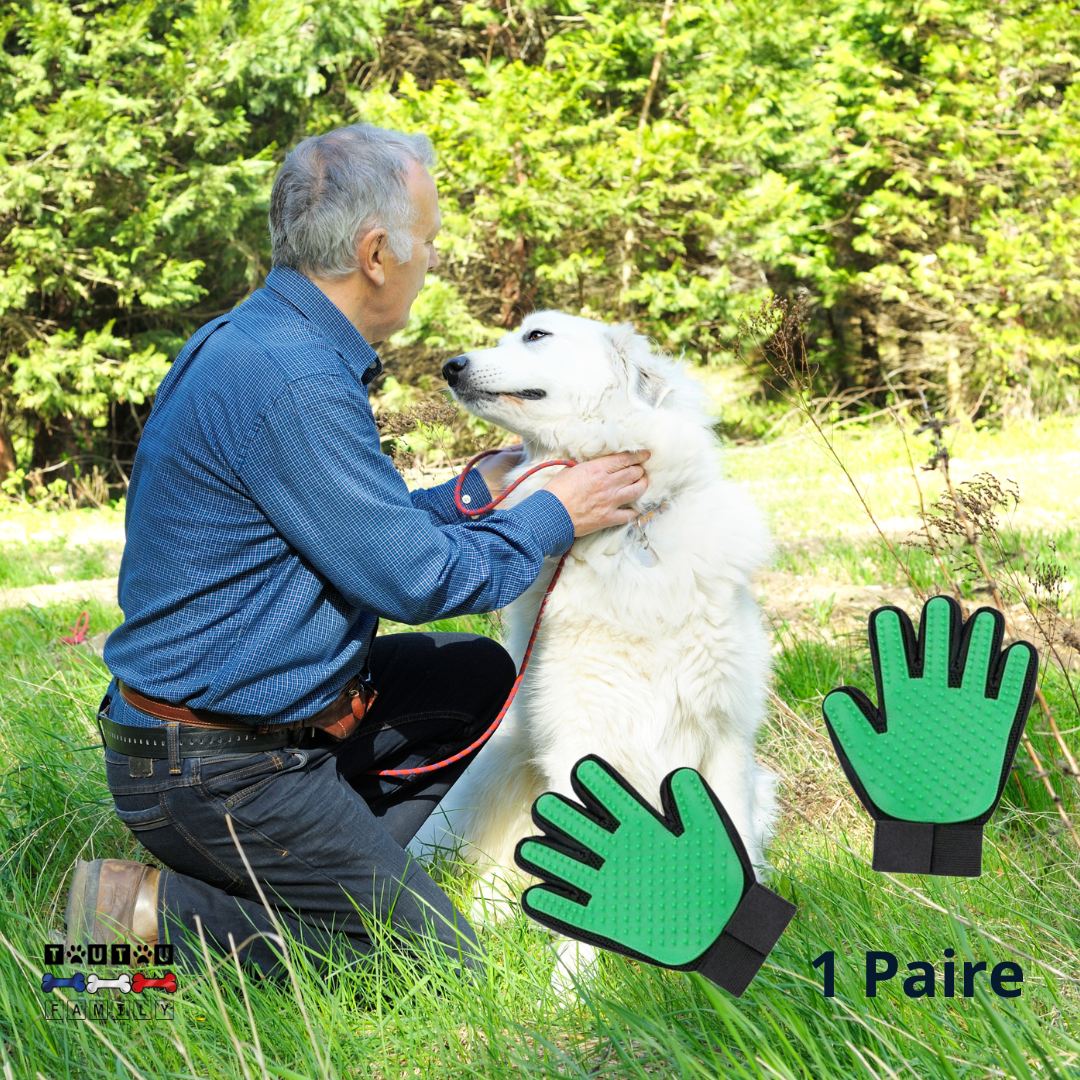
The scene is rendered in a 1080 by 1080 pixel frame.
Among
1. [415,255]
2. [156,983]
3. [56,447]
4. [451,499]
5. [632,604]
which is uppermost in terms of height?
[415,255]

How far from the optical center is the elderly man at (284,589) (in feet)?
6.69

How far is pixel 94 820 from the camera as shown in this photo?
8.87 feet

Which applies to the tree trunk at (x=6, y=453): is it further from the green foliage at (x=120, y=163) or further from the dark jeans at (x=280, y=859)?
the dark jeans at (x=280, y=859)

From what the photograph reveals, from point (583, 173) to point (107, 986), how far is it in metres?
9.46

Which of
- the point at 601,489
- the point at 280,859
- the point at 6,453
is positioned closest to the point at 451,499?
the point at 601,489

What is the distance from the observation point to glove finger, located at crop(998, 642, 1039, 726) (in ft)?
4.76

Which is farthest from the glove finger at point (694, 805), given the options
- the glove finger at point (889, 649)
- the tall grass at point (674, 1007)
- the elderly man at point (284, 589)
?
the elderly man at point (284, 589)

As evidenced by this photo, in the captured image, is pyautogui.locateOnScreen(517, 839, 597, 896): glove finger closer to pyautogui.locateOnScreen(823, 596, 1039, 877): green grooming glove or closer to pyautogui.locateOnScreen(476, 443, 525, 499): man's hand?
pyautogui.locateOnScreen(823, 596, 1039, 877): green grooming glove

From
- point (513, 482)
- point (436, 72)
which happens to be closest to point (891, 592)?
point (513, 482)

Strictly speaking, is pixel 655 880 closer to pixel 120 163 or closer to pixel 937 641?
pixel 937 641

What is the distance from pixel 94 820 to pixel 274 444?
1.38 m

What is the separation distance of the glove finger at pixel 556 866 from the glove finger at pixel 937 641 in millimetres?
614

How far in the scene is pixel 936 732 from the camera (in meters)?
1.49

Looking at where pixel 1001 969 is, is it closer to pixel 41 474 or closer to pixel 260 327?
pixel 260 327
